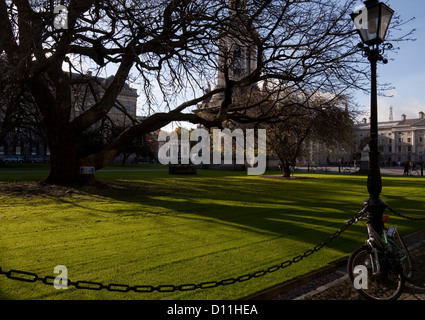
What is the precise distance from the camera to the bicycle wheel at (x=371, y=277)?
432cm

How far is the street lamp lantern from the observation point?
537 cm

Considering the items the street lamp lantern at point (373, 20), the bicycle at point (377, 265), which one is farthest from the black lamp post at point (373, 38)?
the bicycle at point (377, 265)

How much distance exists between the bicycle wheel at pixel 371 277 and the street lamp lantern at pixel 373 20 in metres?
3.59

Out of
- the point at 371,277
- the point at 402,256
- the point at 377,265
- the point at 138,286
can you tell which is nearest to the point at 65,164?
the point at 138,286

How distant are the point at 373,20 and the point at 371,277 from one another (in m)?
4.26

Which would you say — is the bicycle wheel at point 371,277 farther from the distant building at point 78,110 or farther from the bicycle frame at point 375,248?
the distant building at point 78,110

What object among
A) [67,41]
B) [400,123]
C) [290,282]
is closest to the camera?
[290,282]

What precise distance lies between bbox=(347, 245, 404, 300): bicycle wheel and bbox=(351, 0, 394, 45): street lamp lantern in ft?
11.8

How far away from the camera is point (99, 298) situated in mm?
3994

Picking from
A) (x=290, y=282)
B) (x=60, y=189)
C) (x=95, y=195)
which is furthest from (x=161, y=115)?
(x=290, y=282)

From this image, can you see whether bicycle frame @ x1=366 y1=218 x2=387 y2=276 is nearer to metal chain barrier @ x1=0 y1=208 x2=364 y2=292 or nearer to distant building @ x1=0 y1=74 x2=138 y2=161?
metal chain barrier @ x1=0 y1=208 x2=364 y2=292

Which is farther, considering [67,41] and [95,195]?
[95,195]
